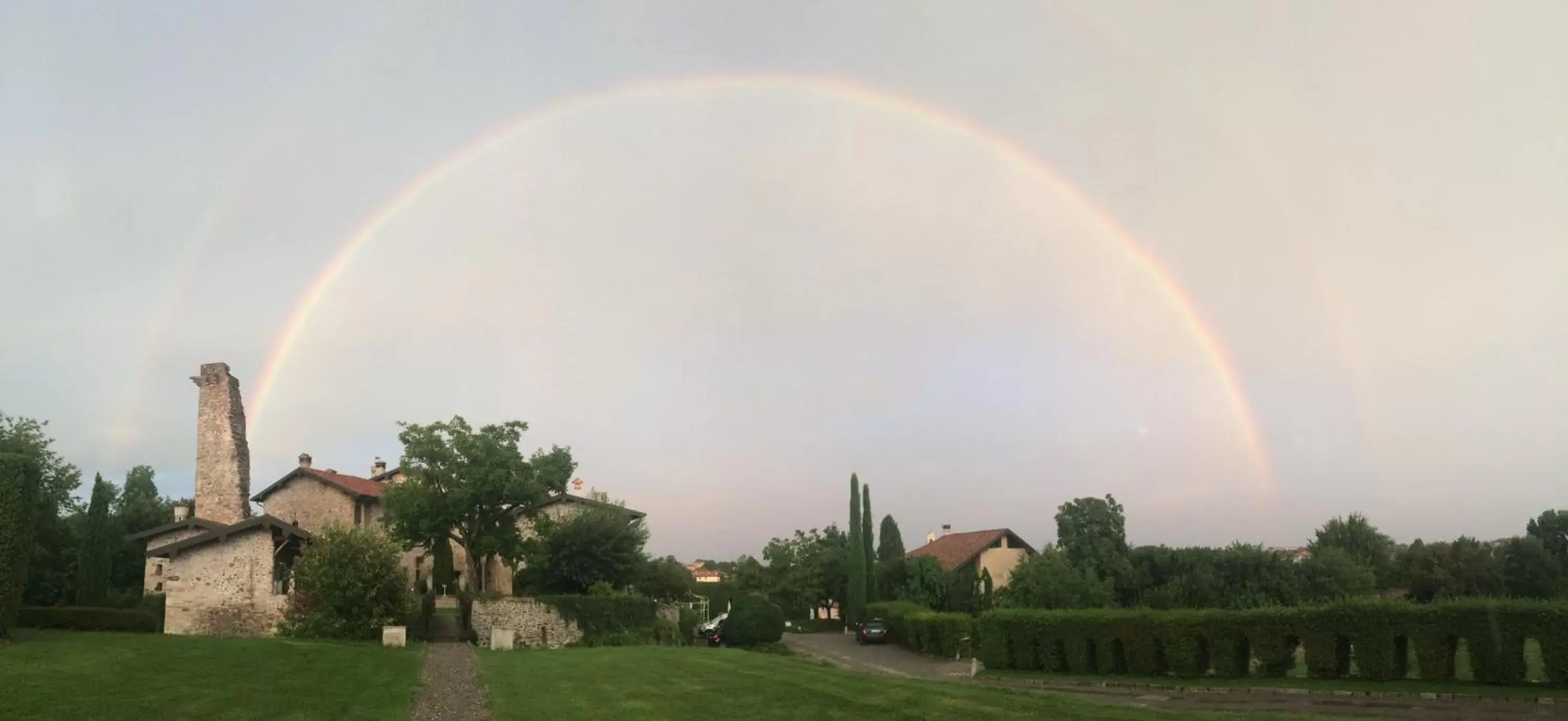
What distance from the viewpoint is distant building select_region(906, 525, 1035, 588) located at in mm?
64188

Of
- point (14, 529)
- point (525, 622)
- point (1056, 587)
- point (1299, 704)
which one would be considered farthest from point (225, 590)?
point (1299, 704)

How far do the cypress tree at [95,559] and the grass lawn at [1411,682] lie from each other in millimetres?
40437

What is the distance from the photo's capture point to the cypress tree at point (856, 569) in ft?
200

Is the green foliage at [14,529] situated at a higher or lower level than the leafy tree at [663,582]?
higher

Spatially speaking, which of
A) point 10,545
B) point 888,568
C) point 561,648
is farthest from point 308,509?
point 888,568

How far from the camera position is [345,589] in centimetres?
3203

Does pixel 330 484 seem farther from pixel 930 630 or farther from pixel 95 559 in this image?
pixel 930 630

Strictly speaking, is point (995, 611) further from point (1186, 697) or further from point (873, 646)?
point (873, 646)

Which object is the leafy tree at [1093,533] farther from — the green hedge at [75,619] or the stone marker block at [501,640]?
the green hedge at [75,619]

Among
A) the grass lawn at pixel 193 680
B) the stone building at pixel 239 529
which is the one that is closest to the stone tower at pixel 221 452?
the stone building at pixel 239 529

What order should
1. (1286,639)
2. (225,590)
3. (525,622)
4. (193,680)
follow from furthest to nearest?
(525,622) → (225,590) → (1286,639) → (193,680)

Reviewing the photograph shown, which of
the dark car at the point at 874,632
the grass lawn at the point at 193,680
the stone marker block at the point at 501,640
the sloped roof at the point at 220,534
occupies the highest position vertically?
the sloped roof at the point at 220,534

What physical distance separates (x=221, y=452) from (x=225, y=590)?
15.2 metres

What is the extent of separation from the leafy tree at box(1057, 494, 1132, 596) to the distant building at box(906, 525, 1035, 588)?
5.62 m
